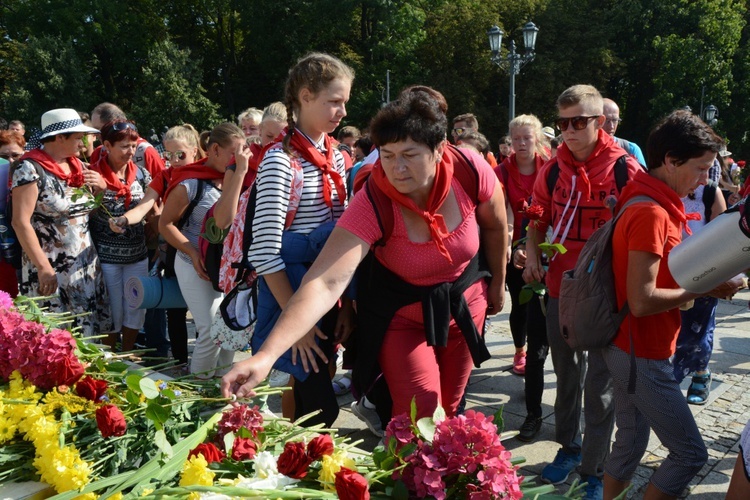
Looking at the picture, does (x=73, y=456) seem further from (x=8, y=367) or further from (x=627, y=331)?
(x=627, y=331)

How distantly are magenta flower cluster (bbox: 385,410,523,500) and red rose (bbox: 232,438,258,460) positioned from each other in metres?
0.38

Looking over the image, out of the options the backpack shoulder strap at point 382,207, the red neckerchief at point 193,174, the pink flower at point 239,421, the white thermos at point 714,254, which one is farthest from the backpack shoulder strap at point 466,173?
the red neckerchief at point 193,174

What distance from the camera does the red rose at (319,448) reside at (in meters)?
1.58

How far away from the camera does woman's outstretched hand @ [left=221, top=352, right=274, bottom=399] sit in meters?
1.77

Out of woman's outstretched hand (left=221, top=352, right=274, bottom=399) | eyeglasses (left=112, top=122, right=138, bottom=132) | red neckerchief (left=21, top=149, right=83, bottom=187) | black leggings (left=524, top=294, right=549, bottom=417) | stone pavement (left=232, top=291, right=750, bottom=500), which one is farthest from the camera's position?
eyeglasses (left=112, top=122, right=138, bottom=132)

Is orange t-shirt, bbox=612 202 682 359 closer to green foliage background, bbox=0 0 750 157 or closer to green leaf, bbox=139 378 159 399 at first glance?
green leaf, bbox=139 378 159 399

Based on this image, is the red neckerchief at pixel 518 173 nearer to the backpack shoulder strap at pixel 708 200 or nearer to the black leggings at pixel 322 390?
the backpack shoulder strap at pixel 708 200

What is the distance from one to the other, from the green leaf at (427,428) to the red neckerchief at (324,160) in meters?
1.37

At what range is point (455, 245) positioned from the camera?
102 inches

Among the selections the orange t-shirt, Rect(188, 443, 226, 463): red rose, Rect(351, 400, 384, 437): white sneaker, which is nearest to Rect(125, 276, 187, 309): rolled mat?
Rect(351, 400, 384, 437): white sneaker

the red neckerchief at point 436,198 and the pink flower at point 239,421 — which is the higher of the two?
the red neckerchief at point 436,198

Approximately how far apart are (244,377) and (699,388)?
374 centimetres

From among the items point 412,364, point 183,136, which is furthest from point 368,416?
point 183,136

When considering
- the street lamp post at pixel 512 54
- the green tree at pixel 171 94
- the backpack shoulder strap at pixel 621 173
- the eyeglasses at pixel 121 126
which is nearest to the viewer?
the backpack shoulder strap at pixel 621 173
